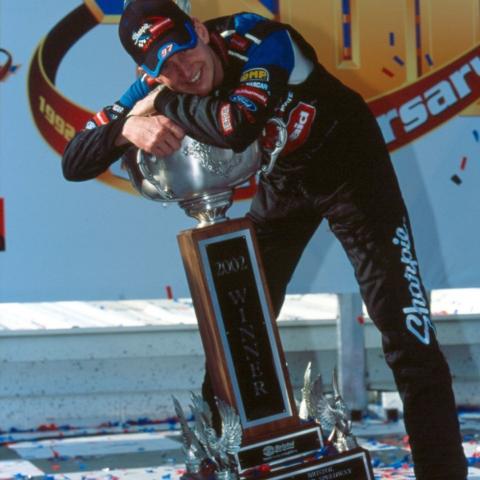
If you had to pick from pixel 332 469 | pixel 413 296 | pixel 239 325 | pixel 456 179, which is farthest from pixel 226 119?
pixel 456 179

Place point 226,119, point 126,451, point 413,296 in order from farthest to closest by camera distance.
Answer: point 126,451 < point 413,296 < point 226,119

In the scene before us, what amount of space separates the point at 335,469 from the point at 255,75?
699 mm

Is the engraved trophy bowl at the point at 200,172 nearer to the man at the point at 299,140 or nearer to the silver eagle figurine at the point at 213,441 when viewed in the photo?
the man at the point at 299,140

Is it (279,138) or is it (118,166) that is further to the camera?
(118,166)

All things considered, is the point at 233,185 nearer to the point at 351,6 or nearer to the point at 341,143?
the point at 341,143

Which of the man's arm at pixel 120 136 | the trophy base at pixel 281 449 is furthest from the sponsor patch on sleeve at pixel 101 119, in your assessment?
the trophy base at pixel 281 449

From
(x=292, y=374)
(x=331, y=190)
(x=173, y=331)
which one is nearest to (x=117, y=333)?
(x=173, y=331)

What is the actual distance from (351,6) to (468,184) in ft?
2.01

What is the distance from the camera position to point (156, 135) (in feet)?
5.95

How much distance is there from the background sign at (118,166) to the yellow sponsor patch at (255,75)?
1.10 meters

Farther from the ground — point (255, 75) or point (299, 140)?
point (255, 75)

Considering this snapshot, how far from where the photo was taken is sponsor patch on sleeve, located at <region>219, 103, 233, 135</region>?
1771 mm

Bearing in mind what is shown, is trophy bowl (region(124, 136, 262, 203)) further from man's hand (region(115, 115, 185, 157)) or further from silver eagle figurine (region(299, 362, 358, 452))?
silver eagle figurine (region(299, 362, 358, 452))

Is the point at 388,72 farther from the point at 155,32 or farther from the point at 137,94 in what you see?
the point at 155,32
